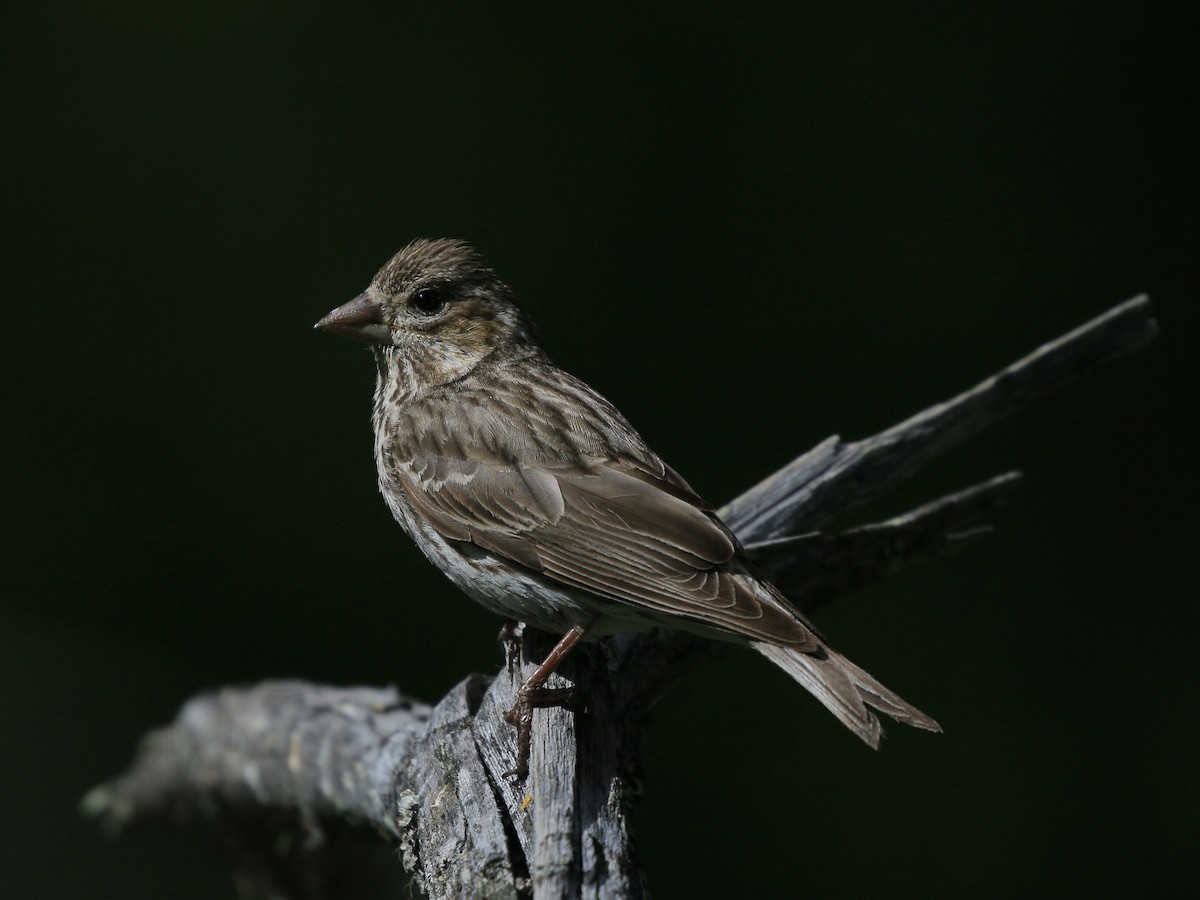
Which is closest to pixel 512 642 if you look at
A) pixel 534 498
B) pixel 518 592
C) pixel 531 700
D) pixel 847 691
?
pixel 518 592

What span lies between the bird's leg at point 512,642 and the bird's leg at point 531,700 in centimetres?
12

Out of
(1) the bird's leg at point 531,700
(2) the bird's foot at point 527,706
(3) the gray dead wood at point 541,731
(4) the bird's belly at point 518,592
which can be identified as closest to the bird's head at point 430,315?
(4) the bird's belly at point 518,592

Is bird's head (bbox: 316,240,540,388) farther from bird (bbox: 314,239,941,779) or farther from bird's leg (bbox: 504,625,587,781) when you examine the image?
bird's leg (bbox: 504,625,587,781)

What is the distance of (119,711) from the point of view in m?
4.79

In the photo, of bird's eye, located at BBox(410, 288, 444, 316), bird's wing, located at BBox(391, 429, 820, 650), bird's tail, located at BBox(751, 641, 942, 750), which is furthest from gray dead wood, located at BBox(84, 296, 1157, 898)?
bird's eye, located at BBox(410, 288, 444, 316)

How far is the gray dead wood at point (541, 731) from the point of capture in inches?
79.8

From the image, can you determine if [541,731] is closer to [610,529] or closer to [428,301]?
[610,529]

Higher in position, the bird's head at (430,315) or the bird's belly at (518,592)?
the bird's head at (430,315)

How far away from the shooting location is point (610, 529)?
2576 mm

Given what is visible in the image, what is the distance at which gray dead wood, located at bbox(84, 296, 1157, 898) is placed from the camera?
79.8 inches

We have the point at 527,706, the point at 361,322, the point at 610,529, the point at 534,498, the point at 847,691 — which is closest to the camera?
the point at 847,691

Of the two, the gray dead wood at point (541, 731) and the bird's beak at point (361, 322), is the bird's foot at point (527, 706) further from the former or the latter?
the bird's beak at point (361, 322)

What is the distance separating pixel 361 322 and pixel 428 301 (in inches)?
6.9

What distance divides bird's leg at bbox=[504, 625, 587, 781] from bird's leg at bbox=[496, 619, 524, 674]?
12 centimetres
